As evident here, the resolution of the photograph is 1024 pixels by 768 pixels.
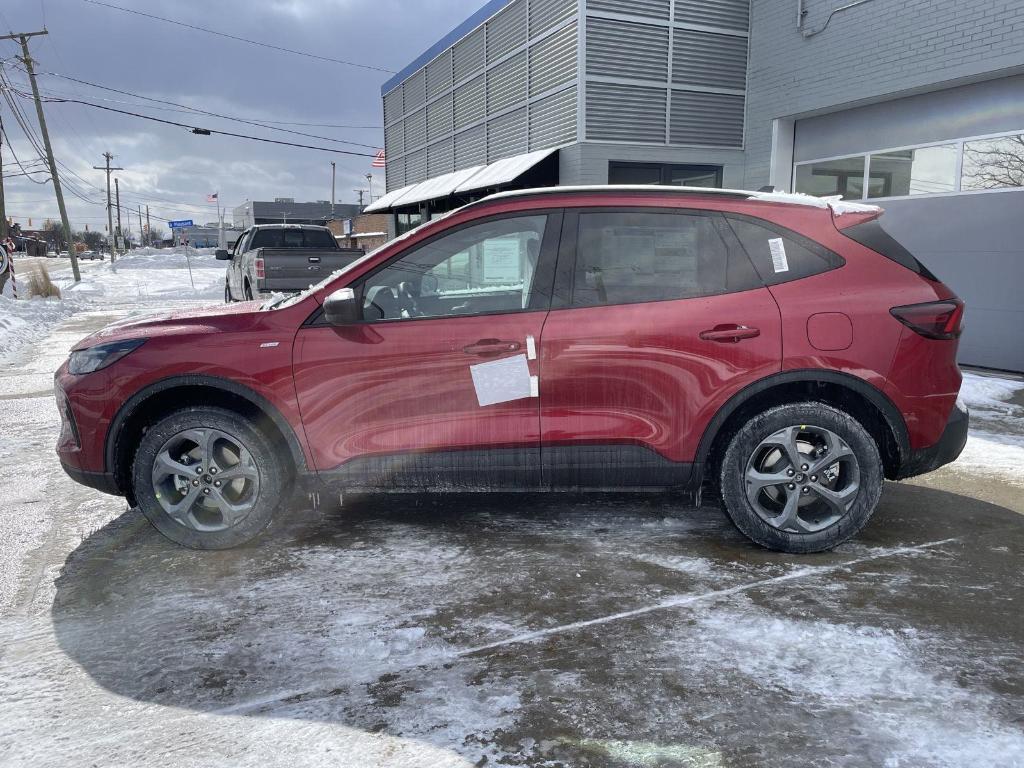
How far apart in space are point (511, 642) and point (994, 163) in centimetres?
1023

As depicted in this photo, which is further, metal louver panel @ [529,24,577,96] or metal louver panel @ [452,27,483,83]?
metal louver panel @ [452,27,483,83]

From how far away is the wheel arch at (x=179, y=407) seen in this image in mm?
3986

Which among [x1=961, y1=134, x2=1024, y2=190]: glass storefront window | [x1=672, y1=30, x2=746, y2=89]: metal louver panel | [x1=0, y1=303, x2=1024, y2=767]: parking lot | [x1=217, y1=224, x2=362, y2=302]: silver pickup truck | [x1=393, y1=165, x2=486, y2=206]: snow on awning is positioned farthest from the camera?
[x1=393, y1=165, x2=486, y2=206]: snow on awning

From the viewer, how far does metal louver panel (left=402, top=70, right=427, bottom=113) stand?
23281mm

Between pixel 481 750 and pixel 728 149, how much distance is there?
1435cm

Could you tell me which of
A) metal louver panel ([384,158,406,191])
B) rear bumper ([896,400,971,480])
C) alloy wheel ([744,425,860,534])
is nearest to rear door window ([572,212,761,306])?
alloy wheel ([744,425,860,534])

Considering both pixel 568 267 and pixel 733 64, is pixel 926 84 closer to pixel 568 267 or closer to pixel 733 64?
pixel 733 64

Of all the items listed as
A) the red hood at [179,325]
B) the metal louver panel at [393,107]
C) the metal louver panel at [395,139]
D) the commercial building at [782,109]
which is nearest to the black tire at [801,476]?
the red hood at [179,325]

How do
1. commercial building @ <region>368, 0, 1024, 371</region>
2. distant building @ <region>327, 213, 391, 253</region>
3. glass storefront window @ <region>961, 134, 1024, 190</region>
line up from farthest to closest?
distant building @ <region>327, 213, 391, 253</region>, commercial building @ <region>368, 0, 1024, 371</region>, glass storefront window @ <region>961, 134, 1024, 190</region>

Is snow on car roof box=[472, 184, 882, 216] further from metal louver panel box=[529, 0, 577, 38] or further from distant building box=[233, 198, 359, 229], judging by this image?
distant building box=[233, 198, 359, 229]

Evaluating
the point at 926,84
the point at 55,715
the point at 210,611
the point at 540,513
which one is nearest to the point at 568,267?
the point at 540,513

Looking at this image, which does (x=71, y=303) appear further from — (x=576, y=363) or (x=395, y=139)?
(x=576, y=363)

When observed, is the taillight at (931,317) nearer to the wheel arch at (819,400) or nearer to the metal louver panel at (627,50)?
the wheel arch at (819,400)

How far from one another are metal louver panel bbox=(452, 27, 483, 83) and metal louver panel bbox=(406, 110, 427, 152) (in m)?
3.12
